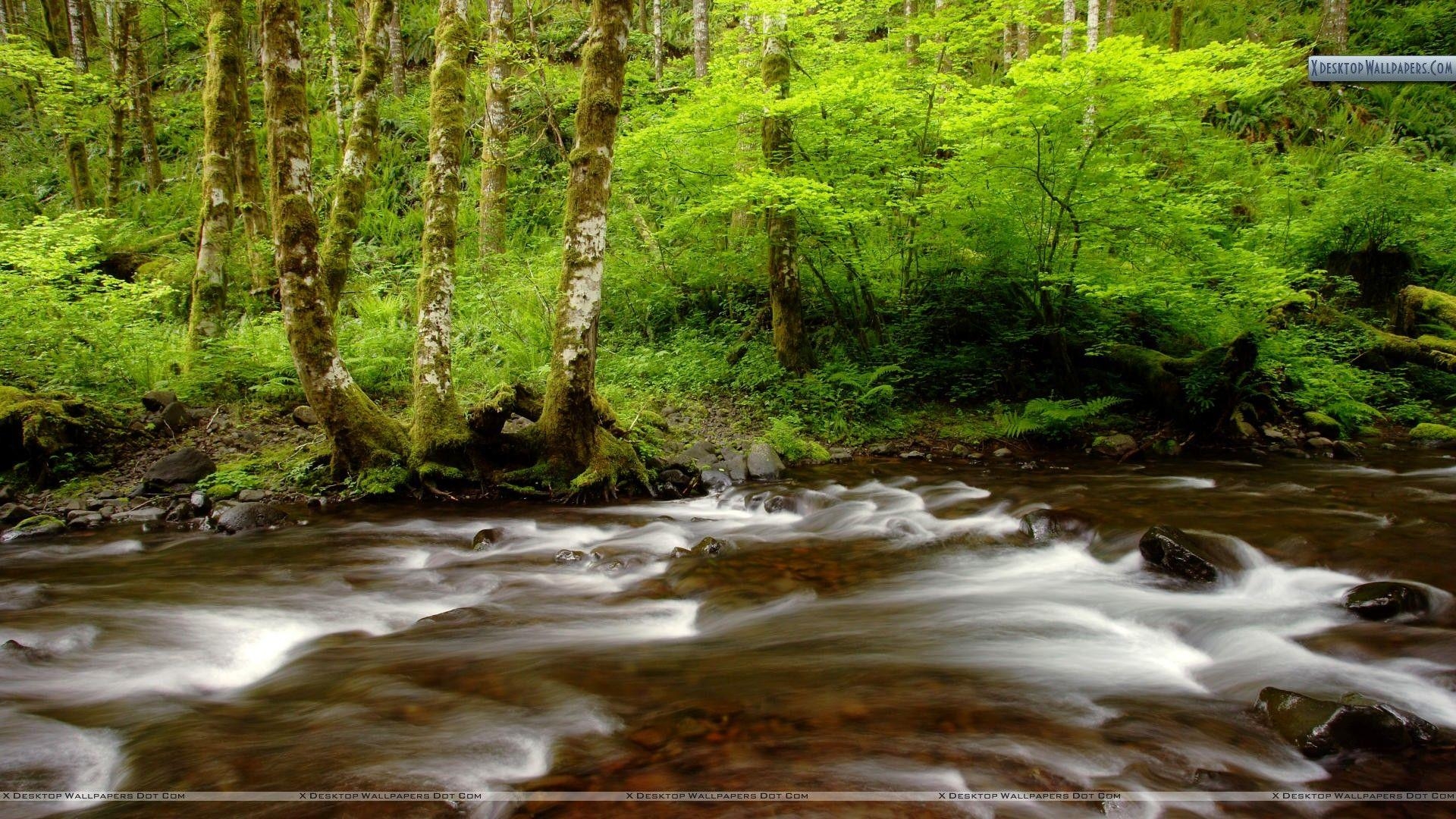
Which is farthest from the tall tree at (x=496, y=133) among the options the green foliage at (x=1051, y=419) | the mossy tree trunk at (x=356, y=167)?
the green foliage at (x=1051, y=419)

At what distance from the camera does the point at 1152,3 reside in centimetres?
2459

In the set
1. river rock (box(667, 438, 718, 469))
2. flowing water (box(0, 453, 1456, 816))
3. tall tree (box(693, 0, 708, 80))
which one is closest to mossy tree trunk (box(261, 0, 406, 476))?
flowing water (box(0, 453, 1456, 816))

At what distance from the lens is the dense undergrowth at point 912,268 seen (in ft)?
29.6

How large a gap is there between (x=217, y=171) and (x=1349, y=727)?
43.1 ft

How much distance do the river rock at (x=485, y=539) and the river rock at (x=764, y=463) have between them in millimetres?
3287

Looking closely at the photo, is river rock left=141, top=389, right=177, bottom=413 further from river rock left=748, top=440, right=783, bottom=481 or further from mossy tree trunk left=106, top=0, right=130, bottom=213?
mossy tree trunk left=106, top=0, right=130, bottom=213

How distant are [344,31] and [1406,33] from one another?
31837mm

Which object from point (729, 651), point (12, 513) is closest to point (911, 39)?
point (729, 651)

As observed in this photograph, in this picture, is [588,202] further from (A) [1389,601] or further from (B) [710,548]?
(A) [1389,601]

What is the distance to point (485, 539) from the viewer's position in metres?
6.82

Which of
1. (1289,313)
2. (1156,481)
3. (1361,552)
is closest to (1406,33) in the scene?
(1289,313)

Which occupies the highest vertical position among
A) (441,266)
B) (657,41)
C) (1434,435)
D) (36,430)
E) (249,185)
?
(657,41)

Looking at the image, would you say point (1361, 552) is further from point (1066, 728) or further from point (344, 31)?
point (344, 31)

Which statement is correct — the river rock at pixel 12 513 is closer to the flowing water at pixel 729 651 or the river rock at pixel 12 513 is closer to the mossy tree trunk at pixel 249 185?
the flowing water at pixel 729 651
